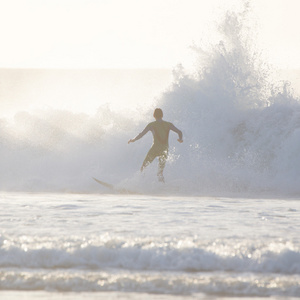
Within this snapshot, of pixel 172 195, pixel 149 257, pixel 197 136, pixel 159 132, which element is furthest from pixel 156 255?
pixel 197 136

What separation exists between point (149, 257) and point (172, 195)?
294 inches

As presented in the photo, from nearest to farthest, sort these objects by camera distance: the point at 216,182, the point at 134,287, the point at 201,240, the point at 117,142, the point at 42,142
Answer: the point at 134,287
the point at 201,240
the point at 216,182
the point at 117,142
the point at 42,142

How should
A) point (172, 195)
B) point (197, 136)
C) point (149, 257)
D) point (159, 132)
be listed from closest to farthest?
point (149, 257) → point (159, 132) → point (172, 195) → point (197, 136)

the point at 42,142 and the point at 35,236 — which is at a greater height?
the point at 42,142

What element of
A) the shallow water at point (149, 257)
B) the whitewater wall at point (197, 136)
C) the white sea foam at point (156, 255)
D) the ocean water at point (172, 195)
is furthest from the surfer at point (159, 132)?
the white sea foam at point (156, 255)

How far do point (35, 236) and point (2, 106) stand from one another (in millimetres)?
91480

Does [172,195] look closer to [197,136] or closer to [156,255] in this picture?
[197,136]

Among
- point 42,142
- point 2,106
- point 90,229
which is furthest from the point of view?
point 2,106

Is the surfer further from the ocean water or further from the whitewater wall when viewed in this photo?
the whitewater wall

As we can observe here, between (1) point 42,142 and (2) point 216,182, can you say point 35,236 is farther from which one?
(1) point 42,142

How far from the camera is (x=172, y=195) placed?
12711mm

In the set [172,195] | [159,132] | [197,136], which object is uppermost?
[197,136]

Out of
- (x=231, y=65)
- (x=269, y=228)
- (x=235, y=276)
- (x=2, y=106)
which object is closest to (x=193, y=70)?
(x=231, y=65)

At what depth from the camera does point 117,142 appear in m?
19.3
